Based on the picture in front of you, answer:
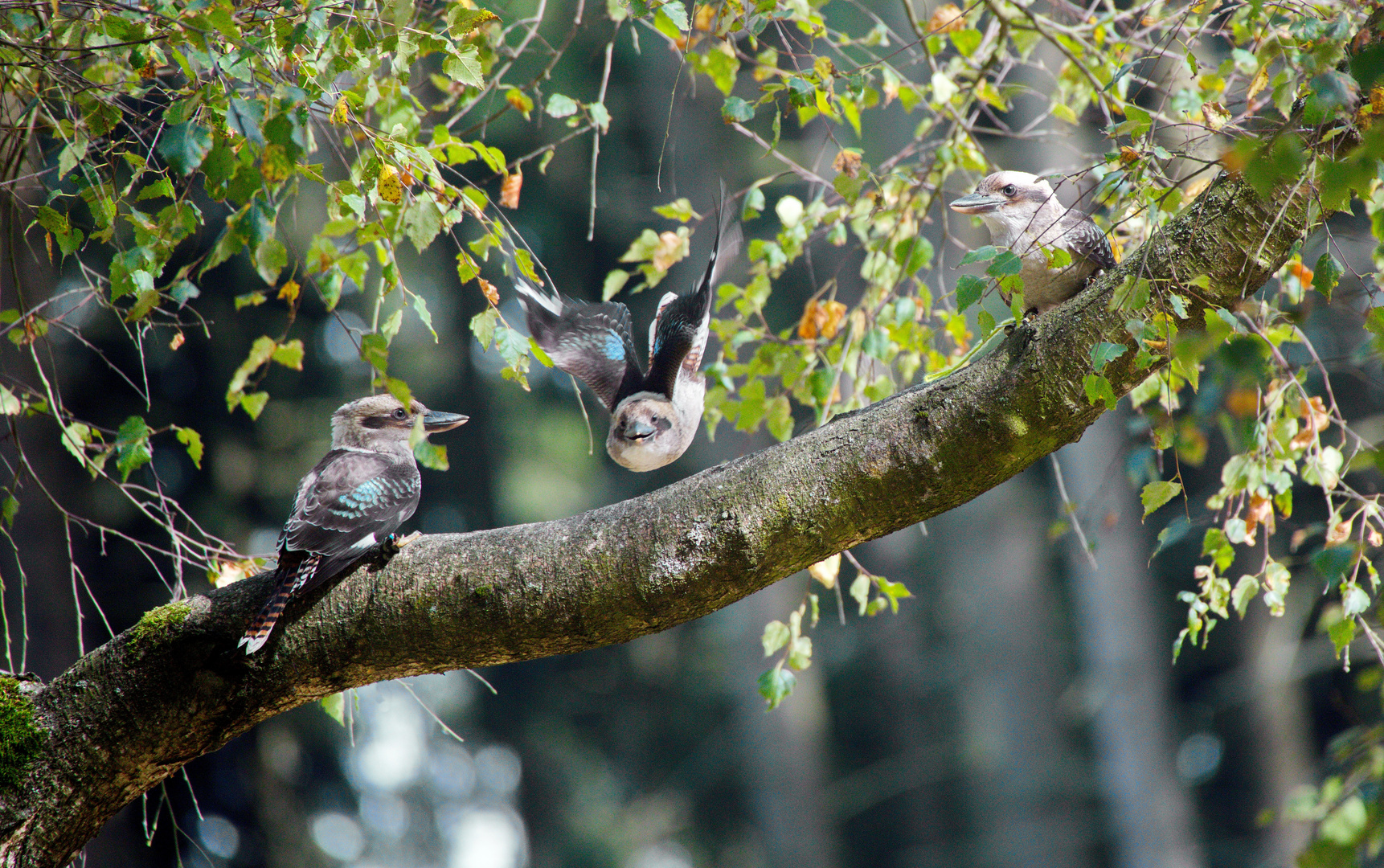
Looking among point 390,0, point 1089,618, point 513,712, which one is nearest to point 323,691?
point 390,0

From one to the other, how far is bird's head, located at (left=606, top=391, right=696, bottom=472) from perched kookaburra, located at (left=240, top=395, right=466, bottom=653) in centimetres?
54

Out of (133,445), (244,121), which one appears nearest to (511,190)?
(133,445)

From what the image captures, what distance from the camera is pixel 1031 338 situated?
203cm

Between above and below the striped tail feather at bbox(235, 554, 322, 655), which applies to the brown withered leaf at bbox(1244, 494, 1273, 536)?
above

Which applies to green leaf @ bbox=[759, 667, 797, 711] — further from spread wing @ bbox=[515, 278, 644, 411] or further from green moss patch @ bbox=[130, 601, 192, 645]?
green moss patch @ bbox=[130, 601, 192, 645]

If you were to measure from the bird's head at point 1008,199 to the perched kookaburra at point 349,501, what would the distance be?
5.78 ft

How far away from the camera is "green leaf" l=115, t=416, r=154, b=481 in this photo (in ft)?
8.01

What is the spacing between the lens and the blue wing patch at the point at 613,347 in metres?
3.88

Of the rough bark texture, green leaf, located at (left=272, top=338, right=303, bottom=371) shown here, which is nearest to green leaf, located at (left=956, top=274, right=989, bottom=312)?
the rough bark texture

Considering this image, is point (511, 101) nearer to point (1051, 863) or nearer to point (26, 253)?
point (26, 253)

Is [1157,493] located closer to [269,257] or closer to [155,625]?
[269,257]

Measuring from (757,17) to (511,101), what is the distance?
0.88 m

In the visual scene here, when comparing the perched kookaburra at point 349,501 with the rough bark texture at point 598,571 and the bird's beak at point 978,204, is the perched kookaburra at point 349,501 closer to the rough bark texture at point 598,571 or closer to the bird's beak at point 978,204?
the rough bark texture at point 598,571

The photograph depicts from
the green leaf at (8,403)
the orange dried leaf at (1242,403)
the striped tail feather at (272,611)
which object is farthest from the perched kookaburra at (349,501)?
the orange dried leaf at (1242,403)
